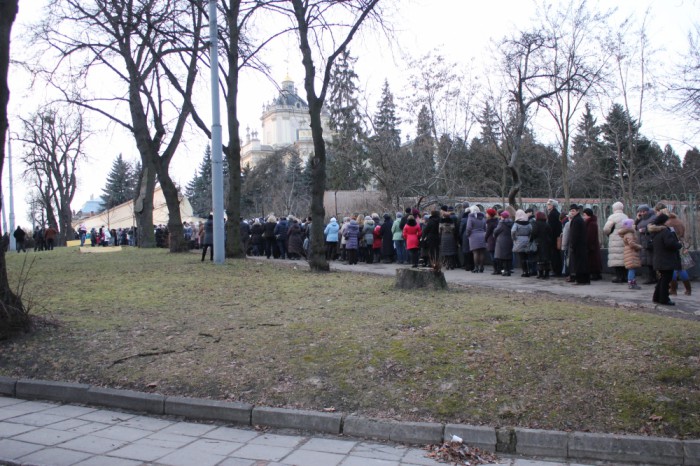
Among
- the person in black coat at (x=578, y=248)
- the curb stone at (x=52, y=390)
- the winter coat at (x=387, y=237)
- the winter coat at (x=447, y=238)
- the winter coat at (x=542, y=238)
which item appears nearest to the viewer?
the curb stone at (x=52, y=390)

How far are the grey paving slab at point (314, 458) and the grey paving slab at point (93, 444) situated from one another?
1.61 metres

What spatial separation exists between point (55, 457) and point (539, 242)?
1241 cm

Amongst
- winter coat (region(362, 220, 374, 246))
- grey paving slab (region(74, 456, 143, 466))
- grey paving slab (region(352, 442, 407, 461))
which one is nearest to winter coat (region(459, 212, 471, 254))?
winter coat (region(362, 220, 374, 246))

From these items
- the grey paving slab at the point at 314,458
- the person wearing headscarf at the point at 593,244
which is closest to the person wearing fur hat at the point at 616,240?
the person wearing headscarf at the point at 593,244

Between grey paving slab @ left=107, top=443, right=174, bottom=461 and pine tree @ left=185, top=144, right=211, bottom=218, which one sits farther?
pine tree @ left=185, top=144, right=211, bottom=218

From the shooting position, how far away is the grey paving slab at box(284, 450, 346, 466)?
478 cm

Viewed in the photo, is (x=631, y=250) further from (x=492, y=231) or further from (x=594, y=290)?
(x=492, y=231)

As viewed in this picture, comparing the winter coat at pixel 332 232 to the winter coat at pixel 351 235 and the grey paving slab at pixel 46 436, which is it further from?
the grey paving slab at pixel 46 436

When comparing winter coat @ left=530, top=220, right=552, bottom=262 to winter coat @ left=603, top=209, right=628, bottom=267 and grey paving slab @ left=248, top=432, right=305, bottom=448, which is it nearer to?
winter coat @ left=603, top=209, right=628, bottom=267

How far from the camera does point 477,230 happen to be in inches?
634

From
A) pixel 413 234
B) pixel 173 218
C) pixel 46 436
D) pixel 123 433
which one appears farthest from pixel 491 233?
pixel 173 218

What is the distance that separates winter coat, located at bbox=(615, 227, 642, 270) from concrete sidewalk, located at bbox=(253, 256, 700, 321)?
56 centimetres

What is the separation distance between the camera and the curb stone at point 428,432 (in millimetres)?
4910

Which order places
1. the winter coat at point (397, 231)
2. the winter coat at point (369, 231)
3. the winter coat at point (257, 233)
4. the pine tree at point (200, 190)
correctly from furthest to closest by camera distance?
the pine tree at point (200, 190), the winter coat at point (257, 233), the winter coat at point (369, 231), the winter coat at point (397, 231)
